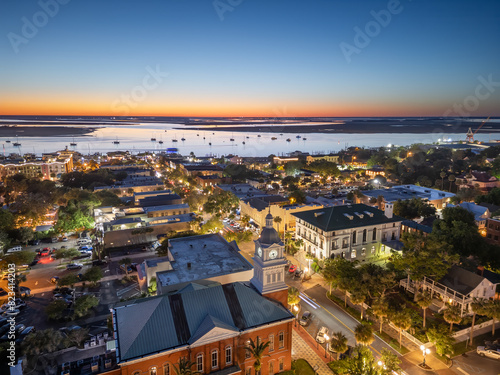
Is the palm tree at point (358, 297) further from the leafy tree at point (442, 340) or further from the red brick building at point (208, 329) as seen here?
the red brick building at point (208, 329)

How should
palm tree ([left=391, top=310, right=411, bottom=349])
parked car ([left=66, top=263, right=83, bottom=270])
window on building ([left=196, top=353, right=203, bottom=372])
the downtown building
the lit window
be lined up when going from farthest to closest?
parked car ([left=66, top=263, right=83, bottom=270])
the downtown building
palm tree ([left=391, top=310, right=411, bottom=349])
the lit window
window on building ([left=196, top=353, right=203, bottom=372])

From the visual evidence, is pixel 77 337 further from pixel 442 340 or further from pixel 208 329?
pixel 442 340

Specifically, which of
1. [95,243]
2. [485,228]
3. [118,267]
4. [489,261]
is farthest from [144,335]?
[485,228]

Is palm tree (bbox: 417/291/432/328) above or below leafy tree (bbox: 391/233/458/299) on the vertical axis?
below

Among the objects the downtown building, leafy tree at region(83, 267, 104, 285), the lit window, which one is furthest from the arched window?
the downtown building

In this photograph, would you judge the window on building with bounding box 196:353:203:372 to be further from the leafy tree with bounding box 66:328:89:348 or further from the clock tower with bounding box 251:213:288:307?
the leafy tree with bounding box 66:328:89:348

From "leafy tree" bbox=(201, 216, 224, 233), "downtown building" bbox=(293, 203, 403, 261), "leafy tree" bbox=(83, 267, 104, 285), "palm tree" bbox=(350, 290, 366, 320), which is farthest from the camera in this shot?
"leafy tree" bbox=(201, 216, 224, 233)

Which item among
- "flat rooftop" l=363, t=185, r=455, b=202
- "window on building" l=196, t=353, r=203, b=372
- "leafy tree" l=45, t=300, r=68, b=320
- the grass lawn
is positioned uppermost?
"window on building" l=196, t=353, r=203, b=372
